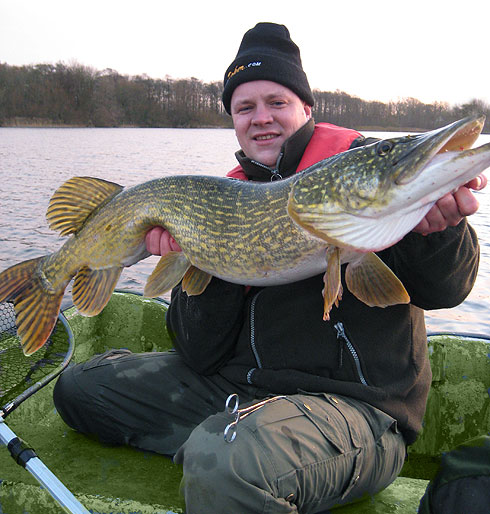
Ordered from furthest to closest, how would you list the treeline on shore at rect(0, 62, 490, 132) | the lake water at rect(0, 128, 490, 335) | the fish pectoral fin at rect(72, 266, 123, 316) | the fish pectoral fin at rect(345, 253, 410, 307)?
the treeline on shore at rect(0, 62, 490, 132), the lake water at rect(0, 128, 490, 335), the fish pectoral fin at rect(72, 266, 123, 316), the fish pectoral fin at rect(345, 253, 410, 307)

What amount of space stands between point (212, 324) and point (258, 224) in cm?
50

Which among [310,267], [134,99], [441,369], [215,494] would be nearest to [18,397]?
[215,494]

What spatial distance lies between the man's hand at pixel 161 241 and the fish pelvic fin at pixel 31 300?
46 centimetres

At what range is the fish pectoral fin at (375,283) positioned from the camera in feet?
5.03

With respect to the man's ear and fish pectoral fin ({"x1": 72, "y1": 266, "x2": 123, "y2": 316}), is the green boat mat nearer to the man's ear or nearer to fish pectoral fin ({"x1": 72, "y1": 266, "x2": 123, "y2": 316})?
fish pectoral fin ({"x1": 72, "y1": 266, "x2": 123, "y2": 316})

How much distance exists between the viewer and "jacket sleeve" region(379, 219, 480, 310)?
154 cm

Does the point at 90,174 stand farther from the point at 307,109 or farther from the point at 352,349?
the point at 352,349

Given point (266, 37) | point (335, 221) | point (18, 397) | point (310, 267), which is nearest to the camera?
point (335, 221)

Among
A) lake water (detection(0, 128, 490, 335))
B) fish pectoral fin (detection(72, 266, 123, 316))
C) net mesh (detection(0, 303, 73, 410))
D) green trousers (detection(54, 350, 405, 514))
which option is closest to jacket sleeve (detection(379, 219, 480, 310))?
green trousers (detection(54, 350, 405, 514))

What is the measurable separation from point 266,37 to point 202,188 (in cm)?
112

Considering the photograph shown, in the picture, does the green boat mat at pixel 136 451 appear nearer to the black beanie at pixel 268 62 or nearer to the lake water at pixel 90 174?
the black beanie at pixel 268 62

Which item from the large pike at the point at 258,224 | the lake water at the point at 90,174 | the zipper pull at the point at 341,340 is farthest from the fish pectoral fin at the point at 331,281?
the lake water at the point at 90,174

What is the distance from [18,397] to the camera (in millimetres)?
1778

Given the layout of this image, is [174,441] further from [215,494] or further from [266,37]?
[266,37]
